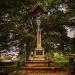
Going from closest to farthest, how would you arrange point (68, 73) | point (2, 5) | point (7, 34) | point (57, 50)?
point (68, 73) → point (2, 5) → point (7, 34) → point (57, 50)

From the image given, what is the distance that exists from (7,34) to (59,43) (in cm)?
424

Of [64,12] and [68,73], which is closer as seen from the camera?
[68,73]

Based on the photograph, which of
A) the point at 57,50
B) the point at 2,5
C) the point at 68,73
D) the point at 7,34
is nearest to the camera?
the point at 68,73

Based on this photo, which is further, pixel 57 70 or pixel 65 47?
pixel 65 47

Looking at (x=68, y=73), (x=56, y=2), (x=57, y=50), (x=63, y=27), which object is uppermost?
(x=56, y=2)

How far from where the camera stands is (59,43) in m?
22.1

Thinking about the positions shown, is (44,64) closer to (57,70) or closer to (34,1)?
(57,70)

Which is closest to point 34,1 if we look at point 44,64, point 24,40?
point 24,40

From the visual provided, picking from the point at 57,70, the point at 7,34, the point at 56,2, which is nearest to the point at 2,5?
the point at 7,34

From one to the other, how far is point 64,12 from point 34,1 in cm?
261

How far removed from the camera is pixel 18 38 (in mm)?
21781

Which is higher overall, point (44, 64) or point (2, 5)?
point (2, 5)

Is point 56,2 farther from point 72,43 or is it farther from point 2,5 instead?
point 2,5

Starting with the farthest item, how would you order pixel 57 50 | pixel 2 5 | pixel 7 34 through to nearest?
pixel 57 50 < pixel 7 34 < pixel 2 5
